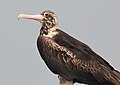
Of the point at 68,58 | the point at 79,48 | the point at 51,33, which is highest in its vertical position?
the point at 51,33

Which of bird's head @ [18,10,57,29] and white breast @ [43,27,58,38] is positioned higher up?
bird's head @ [18,10,57,29]

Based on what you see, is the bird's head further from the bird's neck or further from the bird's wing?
the bird's wing

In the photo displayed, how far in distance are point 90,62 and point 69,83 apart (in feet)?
2.71

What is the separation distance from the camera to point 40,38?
182 feet

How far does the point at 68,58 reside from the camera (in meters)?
55.2

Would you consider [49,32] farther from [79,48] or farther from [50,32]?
[79,48]

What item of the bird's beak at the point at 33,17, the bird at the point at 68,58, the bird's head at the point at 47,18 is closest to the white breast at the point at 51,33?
the bird at the point at 68,58

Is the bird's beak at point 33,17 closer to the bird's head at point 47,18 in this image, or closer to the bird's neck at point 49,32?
the bird's head at point 47,18

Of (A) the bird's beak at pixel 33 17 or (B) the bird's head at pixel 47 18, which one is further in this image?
(B) the bird's head at pixel 47 18

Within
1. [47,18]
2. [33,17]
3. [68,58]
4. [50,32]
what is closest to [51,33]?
[50,32]

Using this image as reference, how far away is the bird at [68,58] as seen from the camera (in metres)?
54.7

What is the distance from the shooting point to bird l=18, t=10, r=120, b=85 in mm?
54719

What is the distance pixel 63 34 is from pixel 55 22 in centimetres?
51

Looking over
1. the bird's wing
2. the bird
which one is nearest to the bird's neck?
the bird
